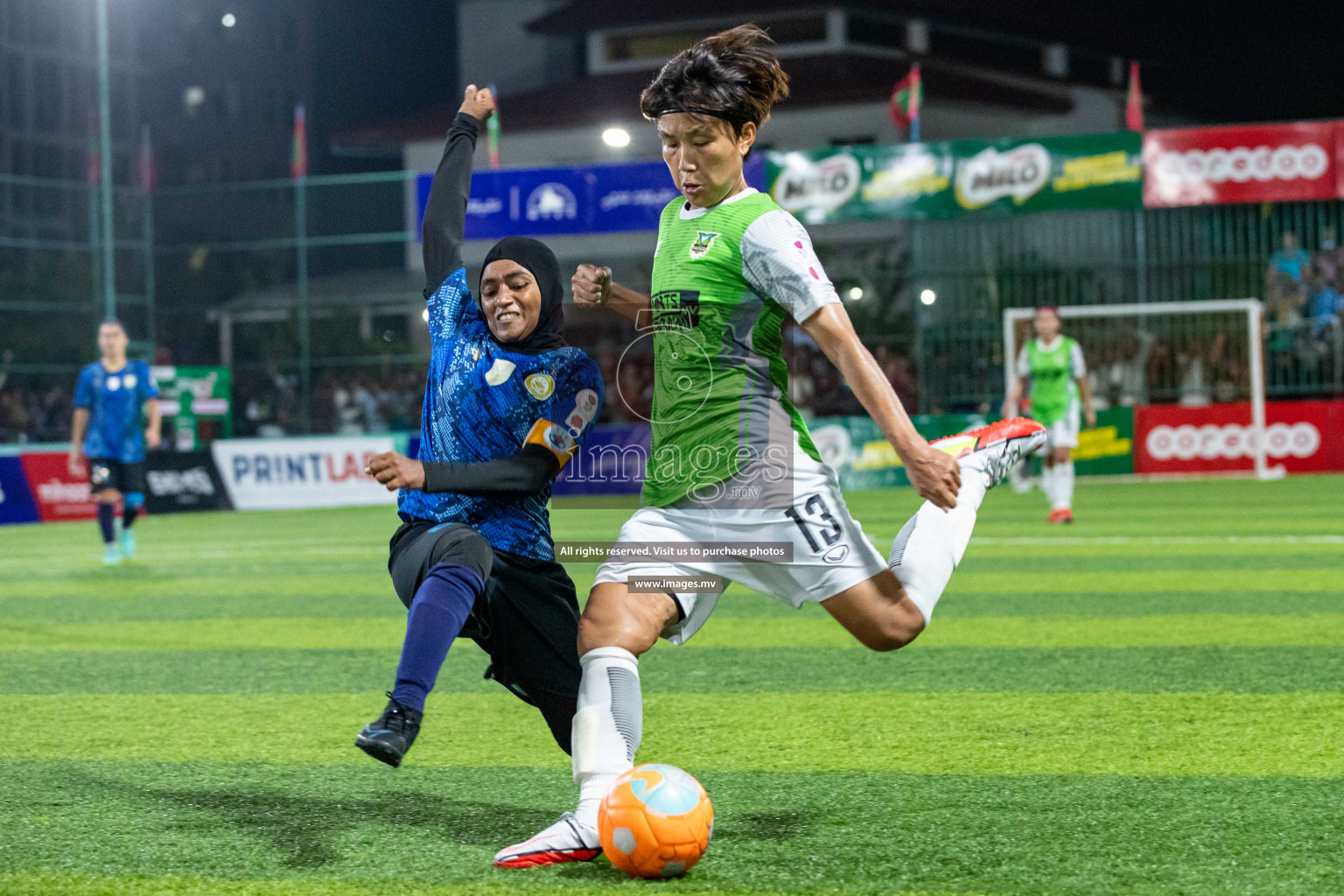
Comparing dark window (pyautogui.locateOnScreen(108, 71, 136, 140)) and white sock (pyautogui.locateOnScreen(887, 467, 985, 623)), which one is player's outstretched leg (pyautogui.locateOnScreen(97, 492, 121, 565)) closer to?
white sock (pyautogui.locateOnScreen(887, 467, 985, 623))

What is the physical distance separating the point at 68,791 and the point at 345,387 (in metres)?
18.7

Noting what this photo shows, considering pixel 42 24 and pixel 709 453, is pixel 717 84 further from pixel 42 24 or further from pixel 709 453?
pixel 42 24

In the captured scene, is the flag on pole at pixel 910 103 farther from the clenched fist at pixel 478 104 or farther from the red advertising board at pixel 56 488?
the clenched fist at pixel 478 104

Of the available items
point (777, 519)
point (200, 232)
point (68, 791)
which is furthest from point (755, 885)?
point (200, 232)

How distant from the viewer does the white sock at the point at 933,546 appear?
3758 mm

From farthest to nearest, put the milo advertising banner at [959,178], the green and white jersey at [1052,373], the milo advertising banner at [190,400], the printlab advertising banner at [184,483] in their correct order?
the milo advertising banner at [190,400] < the milo advertising banner at [959,178] < the printlab advertising banner at [184,483] < the green and white jersey at [1052,373]

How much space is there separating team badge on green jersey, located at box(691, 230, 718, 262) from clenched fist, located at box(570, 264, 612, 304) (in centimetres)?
28

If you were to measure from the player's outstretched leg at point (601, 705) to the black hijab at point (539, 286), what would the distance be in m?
0.68

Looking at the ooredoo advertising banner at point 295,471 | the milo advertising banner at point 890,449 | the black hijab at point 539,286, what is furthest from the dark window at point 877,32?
the black hijab at point 539,286

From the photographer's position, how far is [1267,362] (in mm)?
21062

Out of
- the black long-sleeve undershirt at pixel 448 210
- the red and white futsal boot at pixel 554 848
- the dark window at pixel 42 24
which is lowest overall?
the red and white futsal boot at pixel 554 848

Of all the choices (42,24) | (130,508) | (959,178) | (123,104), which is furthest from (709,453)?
(123,104)

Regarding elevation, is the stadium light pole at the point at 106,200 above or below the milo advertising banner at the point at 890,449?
above

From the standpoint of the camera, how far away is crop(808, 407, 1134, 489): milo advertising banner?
68.0 ft
